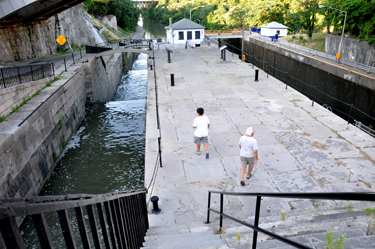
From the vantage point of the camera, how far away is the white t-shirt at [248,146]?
7.36 metres

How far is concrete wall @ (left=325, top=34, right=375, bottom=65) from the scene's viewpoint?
28.4 metres

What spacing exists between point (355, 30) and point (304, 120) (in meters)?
29.4

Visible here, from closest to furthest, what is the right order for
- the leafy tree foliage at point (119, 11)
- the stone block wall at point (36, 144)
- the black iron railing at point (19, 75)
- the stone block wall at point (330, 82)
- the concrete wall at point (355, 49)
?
1. the stone block wall at point (36, 144)
2. the black iron railing at point (19, 75)
3. the stone block wall at point (330, 82)
4. the concrete wall at point (355, 49)
5. the leafy tree foliage at point (119, 11)

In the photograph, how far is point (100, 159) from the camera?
14398 millimetres

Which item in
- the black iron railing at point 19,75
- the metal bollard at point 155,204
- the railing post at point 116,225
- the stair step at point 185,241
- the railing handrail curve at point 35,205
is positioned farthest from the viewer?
the black iron railing at point 19,75

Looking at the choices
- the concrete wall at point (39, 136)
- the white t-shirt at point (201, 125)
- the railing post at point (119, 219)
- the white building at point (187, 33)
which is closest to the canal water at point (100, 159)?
the concrete wall at point (39, 136)

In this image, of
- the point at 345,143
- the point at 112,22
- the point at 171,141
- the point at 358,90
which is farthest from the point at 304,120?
the point at 112,22

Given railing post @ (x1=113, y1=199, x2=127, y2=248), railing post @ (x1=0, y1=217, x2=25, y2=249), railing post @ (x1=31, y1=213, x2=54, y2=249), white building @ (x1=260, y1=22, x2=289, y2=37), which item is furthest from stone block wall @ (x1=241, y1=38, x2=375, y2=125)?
railing post @ (x1=0, y1=217, x2=25, y2=249)

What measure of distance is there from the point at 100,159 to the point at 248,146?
30.4 ft

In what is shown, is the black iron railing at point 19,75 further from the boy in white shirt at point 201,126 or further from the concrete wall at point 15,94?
the boy in white shirt at point 201,126

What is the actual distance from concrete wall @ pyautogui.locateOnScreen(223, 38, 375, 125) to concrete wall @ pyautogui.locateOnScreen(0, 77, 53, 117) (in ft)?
43.9

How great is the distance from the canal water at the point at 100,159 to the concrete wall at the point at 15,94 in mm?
3451

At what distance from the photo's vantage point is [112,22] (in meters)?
71.9

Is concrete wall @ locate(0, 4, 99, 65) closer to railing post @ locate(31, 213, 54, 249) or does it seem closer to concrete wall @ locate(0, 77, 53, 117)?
concrete wall @ locate(0, 77, 53, 117)
